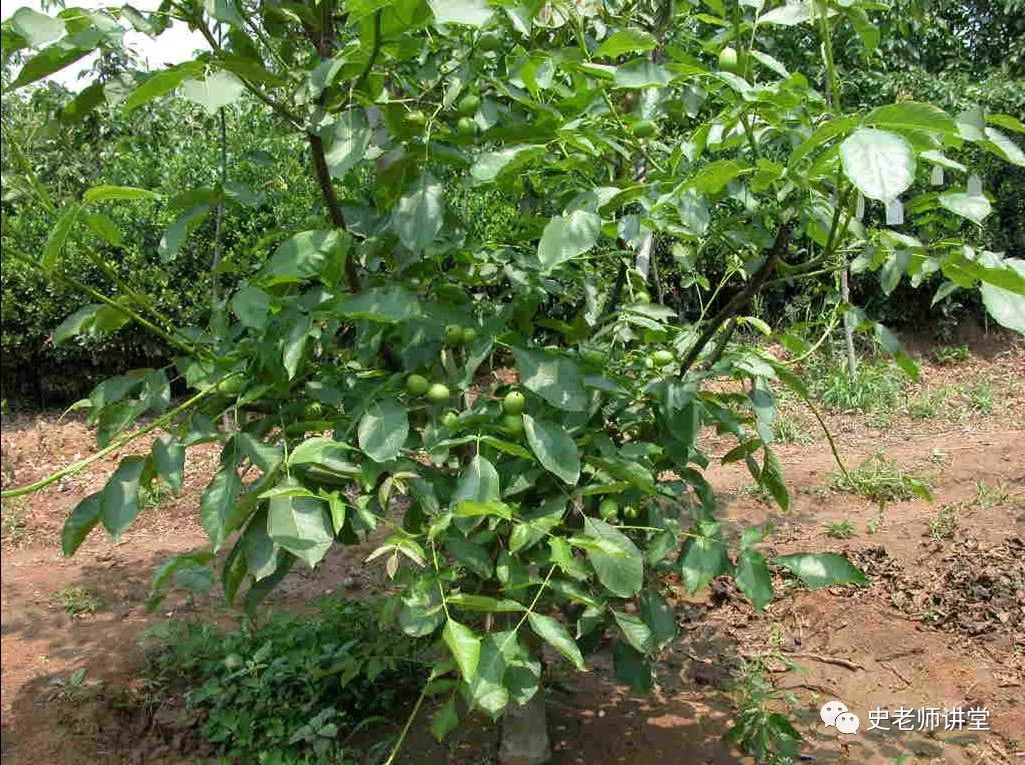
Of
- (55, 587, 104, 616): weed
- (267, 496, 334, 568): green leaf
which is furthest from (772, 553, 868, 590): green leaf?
(55, 587, 104, 616): weed

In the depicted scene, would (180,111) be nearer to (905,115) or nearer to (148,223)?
(148,223)

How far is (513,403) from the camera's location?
1.85 meters

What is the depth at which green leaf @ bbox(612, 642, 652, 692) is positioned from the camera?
2.19 metres

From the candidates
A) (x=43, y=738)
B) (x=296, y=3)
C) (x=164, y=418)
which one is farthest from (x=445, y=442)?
(x=43, y=738)

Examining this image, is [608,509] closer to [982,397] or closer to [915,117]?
[915,117]

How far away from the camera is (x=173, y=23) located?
73.1 inches

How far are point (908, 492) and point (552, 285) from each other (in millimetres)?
2703

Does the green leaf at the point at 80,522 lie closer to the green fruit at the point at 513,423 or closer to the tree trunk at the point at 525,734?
the green fruit at the point at 513,423

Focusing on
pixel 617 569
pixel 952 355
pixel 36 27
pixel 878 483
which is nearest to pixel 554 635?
pixel 617 569

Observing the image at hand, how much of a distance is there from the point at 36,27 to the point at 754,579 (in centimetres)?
157

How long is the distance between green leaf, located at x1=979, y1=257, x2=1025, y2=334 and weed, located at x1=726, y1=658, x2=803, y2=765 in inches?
49.8

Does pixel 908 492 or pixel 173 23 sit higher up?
pixel 173 23

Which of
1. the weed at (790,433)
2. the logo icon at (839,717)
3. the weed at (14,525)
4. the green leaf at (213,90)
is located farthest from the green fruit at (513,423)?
the weed at (790,433)

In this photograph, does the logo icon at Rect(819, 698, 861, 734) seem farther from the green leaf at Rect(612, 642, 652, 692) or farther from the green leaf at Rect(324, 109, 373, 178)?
the green leaf at Rect(324, 109, 373, 178)
